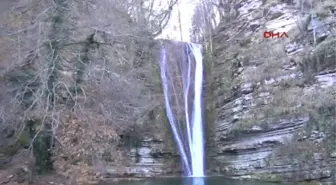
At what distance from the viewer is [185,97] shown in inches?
707

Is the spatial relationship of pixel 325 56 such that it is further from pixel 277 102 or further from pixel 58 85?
pixel 58 85

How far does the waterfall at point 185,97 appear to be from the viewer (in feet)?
51.7

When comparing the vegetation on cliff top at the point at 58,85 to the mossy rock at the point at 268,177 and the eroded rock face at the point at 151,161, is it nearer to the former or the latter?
the eroded rock face at the point at 151,161

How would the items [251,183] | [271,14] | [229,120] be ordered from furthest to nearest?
[271,14] < [229,120] < [251,183]

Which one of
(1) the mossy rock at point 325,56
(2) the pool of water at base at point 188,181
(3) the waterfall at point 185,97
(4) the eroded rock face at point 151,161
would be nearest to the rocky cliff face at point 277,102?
(1) the mossy rock at point 325,56

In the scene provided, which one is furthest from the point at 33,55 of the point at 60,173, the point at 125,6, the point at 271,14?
the point at 125,6

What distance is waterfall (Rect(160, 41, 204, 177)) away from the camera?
51.7 feet

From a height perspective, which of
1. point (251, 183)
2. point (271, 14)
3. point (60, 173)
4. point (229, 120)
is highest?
point (271, 14)

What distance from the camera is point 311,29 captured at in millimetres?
14633

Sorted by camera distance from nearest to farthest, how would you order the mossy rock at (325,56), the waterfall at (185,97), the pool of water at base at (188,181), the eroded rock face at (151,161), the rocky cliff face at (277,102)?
the rocky cliff face at (277,102)
the pool of water at base at (188,181)
the mossy rock at (325,56)
the eroded rock face at (151,161)
the waterfall at (185,97)

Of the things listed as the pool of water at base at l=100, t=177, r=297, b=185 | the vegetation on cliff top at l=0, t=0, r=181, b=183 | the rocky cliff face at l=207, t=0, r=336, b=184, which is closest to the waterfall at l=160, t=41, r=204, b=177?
the rocky cliff face at l=207, t=0, r=336, b=184

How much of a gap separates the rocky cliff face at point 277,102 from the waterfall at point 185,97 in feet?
2.07

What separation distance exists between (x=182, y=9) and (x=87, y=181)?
2109cm

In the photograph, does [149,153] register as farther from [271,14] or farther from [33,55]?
[271,14]
